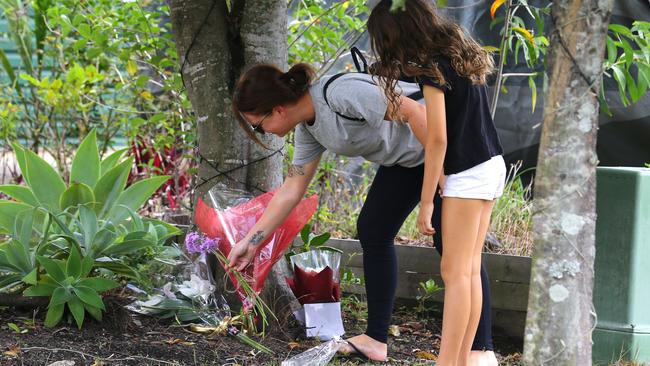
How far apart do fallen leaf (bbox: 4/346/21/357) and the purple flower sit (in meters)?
0.83

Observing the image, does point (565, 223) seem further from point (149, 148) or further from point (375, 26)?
point (149, 148)

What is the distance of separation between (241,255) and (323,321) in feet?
2.04

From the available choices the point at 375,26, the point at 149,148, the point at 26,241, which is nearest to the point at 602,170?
the point at 375,26

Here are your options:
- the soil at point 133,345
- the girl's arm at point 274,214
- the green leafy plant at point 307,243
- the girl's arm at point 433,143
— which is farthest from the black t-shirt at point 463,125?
the green leafy plant at point 307,243

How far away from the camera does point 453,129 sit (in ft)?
10.6

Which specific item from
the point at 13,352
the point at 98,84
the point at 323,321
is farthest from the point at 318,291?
the point at 98,84

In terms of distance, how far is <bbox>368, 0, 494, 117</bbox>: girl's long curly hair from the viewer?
3148 mm

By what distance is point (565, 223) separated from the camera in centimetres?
235

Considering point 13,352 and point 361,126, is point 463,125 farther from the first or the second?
point 13,352

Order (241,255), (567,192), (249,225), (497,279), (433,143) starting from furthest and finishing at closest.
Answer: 1. (497,279)
2. (249,225)
3. (241,255)
4. (433,143)
5. (567,192)

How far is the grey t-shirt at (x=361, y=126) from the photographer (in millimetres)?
3414

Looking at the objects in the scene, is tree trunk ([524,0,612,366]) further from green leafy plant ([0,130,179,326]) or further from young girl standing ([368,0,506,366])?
green leafy plant ([0,130,179,326])

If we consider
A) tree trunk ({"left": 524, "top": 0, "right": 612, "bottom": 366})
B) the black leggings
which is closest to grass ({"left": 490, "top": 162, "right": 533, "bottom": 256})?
the black leggings

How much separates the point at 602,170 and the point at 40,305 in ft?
8.73
